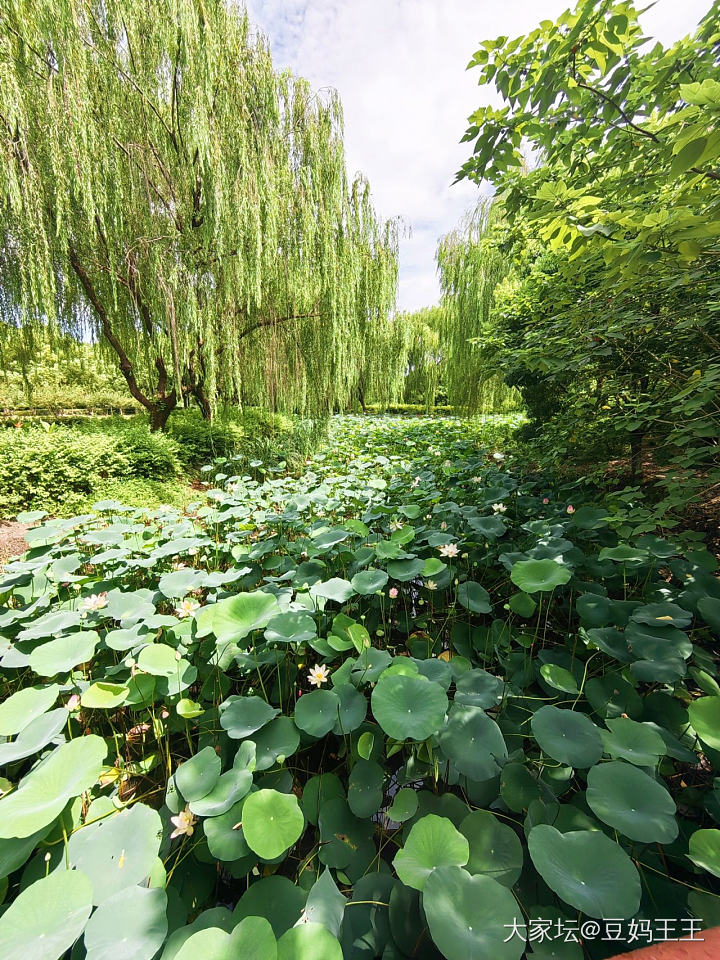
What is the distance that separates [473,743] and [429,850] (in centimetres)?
25

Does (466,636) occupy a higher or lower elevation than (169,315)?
lower

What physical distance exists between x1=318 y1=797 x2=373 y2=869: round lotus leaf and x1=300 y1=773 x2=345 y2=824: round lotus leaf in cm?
3

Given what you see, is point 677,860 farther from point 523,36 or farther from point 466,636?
point 523,36

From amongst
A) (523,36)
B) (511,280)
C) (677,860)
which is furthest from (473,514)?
(511,280)

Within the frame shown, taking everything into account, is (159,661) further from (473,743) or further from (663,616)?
(663,616)

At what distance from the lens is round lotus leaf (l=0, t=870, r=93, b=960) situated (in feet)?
1.85

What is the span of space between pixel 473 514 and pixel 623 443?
111 cm

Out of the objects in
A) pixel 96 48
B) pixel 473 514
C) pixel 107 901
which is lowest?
pixel 107 901

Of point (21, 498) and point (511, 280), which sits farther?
point (511, 280)

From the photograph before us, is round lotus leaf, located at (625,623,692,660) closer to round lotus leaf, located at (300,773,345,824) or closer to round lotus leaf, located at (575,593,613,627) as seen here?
round lotus leaf, located at (575,593,613,627)

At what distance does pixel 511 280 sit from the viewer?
5.75m

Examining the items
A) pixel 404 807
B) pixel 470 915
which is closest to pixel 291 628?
pixel 404 807

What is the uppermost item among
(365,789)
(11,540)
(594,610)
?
(594,610)

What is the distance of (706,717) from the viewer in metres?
0.78
